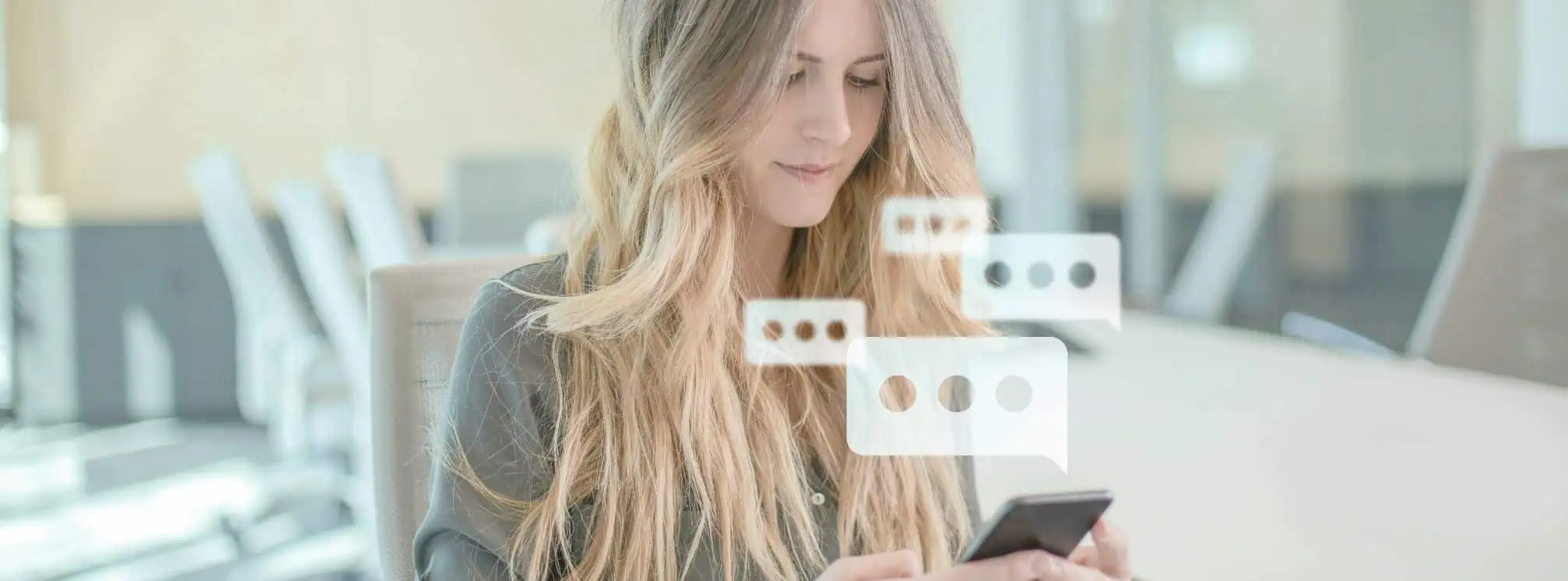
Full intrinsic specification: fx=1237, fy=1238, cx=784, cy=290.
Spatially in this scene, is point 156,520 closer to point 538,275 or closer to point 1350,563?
point 538,275

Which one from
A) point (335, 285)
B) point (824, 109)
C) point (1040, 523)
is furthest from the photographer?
point (335, 285)

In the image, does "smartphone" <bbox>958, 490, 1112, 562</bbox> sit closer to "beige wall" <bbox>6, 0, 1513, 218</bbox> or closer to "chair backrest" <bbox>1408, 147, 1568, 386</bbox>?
"chair backrest" <bbox>1408, 147, 1568, 386</bbox>

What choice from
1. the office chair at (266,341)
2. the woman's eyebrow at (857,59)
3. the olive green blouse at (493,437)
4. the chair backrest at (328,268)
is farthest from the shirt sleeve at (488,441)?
the office chair at (266,341)

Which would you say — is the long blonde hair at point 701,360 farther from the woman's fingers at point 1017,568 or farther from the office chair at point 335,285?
the office chair at point 335,285

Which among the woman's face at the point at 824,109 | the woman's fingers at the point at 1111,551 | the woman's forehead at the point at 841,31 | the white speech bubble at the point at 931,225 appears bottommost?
the woman's fingers at the point at 1111,551

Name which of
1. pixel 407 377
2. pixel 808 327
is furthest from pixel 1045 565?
pixel 407 377

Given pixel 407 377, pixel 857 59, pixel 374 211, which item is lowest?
pixel 407 377

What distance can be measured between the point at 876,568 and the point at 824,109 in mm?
291

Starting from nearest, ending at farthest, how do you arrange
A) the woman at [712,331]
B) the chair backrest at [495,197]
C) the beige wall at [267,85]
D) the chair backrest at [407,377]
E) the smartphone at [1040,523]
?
the smartphone at [1040,523] → the woman at [712,331] → the chair backrest at [407,377] → the beige wall at [267,85] → the chair backrest at [495,197]

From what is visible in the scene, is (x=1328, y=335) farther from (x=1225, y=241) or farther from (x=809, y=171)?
(x=809, y=171)

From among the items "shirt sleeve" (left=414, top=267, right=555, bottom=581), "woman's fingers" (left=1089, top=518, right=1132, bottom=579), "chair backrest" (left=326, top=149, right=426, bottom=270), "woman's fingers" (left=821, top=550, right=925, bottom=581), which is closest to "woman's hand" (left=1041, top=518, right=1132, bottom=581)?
"woman's fingers" (left=1089, top=518, right=1132, bottom=579)

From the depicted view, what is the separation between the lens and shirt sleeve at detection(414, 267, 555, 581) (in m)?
0.80

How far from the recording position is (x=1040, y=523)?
0.67 m

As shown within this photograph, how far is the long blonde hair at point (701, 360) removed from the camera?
32.0 inches
